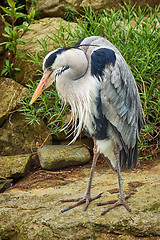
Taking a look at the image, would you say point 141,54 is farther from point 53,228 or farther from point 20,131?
point 53,228

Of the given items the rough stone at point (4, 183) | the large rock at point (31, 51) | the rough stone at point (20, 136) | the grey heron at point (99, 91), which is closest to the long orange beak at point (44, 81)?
the grey heron at point (99, 91)

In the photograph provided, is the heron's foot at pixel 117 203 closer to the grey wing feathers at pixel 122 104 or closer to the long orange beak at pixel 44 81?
the grey wing feathers at pixel 122 104

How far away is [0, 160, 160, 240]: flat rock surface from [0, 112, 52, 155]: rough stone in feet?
2.65

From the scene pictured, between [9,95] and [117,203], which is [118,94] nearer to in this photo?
[117,203]

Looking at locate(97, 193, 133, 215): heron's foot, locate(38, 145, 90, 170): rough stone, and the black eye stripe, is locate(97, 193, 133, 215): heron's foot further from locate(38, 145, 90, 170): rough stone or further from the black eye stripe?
locate(38, 145, 90, 170): rough stone

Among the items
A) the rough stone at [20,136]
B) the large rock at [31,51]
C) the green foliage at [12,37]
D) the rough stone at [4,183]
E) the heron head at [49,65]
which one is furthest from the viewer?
the large rock at [31,51]

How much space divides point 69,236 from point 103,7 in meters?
4.23

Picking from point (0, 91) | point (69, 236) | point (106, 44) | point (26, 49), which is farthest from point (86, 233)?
point (26, 49)

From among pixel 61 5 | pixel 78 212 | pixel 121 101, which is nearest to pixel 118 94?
pixel 121 101

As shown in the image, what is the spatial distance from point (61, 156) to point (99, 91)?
5.32 feet

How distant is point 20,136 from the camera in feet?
13.5

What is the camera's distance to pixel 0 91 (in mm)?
4289

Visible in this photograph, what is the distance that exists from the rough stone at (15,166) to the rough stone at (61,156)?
0.19m

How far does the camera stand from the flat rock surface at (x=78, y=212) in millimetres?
2244
